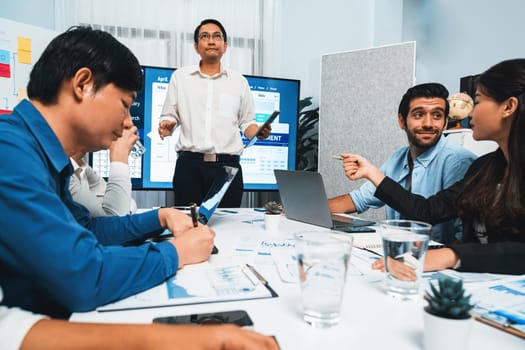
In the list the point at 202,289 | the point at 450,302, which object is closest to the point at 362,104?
the point at 202,289

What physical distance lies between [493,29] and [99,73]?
2.92 metres

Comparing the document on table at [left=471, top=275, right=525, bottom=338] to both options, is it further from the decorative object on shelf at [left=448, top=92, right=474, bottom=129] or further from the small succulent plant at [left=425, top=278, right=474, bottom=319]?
the decorative object on shelf at [left=448, top=92, right=474, bottom=129]

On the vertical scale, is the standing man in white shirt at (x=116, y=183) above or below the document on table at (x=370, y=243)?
above

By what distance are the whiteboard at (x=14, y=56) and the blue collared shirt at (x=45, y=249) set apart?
6.15 feet

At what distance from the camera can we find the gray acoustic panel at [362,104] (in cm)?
310

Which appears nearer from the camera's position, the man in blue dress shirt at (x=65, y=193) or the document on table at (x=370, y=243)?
the man in blue dress shirt at (x=65, y=193)

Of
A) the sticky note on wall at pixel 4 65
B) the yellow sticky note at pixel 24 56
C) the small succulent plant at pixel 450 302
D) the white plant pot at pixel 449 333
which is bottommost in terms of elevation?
the white plant pot at pixel 449 333

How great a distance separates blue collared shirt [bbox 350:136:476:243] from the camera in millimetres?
1618

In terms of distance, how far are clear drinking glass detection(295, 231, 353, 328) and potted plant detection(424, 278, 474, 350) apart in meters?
0.13

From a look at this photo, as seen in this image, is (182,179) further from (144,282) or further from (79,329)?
(79,329)

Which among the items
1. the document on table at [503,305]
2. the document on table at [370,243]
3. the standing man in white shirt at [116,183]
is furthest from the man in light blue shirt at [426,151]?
the document on table at [503,305]

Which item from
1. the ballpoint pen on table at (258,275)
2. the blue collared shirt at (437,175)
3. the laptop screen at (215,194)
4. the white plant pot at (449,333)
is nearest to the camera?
the white plant pot at (449,333)

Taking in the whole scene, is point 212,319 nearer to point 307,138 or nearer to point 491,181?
point 491,181

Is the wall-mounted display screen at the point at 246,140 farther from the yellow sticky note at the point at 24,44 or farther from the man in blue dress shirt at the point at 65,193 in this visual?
the man in blue dress shirt at the point at 65,193
